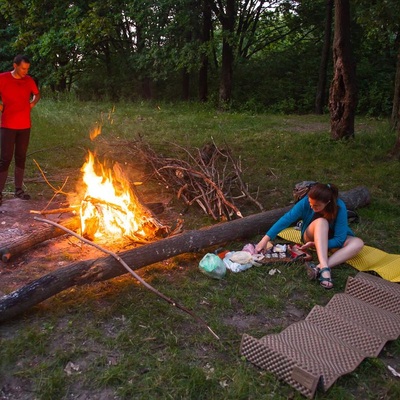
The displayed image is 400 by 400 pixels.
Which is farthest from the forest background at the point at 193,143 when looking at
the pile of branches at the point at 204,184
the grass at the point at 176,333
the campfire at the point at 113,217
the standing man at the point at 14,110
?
the standing man at the point at 14,110

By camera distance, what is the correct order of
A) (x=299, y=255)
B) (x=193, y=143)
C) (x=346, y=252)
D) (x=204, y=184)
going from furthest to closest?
(x=193, y=143)
(x=204, y=184)
(x=299, y=255)
(x=346, y=252)

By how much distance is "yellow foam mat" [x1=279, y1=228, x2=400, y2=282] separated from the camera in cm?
437

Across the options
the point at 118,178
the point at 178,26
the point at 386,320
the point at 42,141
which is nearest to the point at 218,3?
the point at 178,26

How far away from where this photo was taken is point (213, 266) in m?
4.29

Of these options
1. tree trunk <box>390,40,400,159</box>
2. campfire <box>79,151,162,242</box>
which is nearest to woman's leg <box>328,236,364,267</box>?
campfire <box>79,151,162,242</box>

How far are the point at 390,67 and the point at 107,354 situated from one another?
17.1 m

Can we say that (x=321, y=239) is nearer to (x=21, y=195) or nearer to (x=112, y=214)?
(x=112, y=214)

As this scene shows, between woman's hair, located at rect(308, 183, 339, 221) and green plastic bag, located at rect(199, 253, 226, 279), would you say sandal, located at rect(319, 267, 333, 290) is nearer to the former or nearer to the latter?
woman's hair, located at rect(308, 183, 339, 221)

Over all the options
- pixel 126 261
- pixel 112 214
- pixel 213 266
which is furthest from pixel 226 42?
pixel 126 261

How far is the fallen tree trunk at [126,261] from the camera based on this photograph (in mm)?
3482

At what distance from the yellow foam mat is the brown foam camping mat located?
0.34 metres

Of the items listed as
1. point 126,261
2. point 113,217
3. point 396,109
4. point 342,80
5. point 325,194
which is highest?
point 342,80

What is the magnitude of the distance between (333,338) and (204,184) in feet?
11.4

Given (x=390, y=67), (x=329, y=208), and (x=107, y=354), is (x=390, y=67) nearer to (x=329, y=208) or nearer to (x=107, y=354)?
(x=329, y=208)
